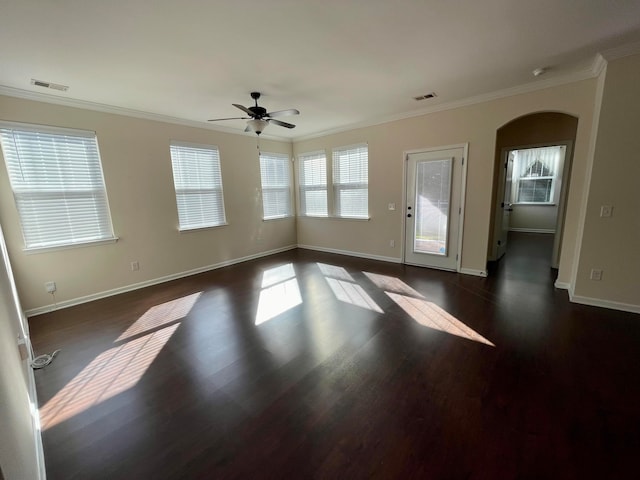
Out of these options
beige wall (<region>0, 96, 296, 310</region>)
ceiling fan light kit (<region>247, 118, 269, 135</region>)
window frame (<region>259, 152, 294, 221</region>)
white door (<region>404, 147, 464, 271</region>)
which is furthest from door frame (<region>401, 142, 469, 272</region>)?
beige wall (<region>0, 96, 296, 310</region>)

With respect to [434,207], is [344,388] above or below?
below

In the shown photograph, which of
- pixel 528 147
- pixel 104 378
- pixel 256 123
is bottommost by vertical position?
pixel 104 378

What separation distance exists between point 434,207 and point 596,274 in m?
2.19

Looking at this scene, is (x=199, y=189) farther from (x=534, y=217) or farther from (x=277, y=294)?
(x=534, y=217)

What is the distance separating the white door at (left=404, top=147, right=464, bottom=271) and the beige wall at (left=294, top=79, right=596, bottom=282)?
0.49ft

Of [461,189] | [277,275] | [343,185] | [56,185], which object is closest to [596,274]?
[461,189]

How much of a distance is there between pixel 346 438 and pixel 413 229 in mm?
3946

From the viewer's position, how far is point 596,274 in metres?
3.17

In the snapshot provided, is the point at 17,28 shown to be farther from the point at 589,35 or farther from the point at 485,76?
the point at 589,35

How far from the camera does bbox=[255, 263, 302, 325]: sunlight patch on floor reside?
3299mm

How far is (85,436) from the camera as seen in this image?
5.53ft

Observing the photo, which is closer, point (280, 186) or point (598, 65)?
point (598, 65)

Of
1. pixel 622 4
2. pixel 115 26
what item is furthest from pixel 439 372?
pixel 115 26

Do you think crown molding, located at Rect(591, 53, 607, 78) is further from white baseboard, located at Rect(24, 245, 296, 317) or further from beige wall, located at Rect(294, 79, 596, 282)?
white baseboard, located at Rect(24, 245, 296, 317)
